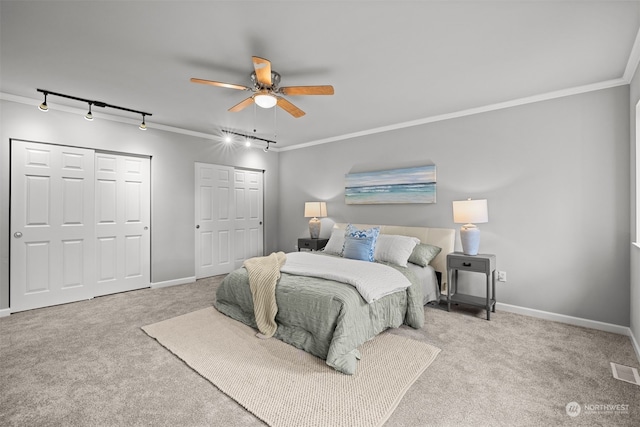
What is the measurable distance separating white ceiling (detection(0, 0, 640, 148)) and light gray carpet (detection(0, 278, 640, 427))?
2.50 meters

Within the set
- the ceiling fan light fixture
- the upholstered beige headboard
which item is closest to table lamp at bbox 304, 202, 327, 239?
the upholstered beige headboard

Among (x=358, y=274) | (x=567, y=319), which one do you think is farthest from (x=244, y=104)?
(x=567, y=319)

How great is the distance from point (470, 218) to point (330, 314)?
2.08 m

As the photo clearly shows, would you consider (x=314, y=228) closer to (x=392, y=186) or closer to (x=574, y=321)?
(x=392, y=186)

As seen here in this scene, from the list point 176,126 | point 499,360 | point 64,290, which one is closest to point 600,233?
point 499,360

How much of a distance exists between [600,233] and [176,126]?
5.57m

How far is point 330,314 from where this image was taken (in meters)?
2.34

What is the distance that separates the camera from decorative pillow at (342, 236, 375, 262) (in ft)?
11.9

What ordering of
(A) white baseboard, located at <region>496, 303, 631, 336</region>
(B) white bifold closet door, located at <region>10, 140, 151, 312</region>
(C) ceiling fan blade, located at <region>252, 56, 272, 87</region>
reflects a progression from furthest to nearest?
(B) white bifold closet door, located at <region>10, 140, 151, 312</region>, (A) white baseboard, located at <region>496, 303, 631, 336</region>, (C) ceiling fan blade, located at <region>252, 56, 272, 87</region>

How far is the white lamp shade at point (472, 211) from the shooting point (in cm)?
334

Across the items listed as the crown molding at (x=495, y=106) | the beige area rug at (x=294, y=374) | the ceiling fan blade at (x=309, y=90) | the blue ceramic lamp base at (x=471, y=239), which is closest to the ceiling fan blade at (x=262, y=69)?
the ceiling fan blade at (x=309, y=90)

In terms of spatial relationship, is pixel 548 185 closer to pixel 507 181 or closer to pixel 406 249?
pixel 507 181

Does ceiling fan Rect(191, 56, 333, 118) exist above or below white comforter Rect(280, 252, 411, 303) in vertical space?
above

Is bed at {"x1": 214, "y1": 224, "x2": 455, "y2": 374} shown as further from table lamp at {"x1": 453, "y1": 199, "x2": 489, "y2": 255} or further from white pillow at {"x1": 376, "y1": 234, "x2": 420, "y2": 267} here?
table lamp at {"x1": 453, "y1": 199, "x2": 489, "y2": 255}
